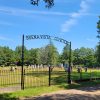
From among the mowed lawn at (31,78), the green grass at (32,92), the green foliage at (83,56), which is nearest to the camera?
the green grass at (32,92)

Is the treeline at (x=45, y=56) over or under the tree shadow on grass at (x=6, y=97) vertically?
over

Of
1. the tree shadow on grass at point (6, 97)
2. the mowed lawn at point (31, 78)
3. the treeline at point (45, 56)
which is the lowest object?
the tree shadow on grass at point (6, 97)

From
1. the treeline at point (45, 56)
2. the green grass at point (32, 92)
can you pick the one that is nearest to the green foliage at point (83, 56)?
the treeline at point (45, 56)

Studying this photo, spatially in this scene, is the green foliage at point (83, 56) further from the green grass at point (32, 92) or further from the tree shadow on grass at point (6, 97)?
the tree shadow on grass at point (6, 97)

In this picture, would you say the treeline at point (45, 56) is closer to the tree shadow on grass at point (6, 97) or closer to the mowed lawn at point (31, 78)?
the mowed lawn at point (31, 78)

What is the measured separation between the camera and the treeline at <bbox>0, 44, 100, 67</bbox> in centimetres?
8644

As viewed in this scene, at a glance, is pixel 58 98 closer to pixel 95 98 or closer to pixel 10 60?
pixel 95 98

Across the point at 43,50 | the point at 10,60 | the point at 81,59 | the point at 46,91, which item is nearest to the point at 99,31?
the point at 43,50

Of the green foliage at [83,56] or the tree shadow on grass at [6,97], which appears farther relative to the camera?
the green foliage at [83,56]

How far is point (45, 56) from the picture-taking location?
290 feet

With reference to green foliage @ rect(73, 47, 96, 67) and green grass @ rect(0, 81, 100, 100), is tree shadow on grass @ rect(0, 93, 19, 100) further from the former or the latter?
green foliage @ rect(73, 47, 96, 67)

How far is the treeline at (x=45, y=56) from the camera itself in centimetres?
8644

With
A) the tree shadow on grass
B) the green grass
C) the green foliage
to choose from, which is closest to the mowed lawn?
the green grass

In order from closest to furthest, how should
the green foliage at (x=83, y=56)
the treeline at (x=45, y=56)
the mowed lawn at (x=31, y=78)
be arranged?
the mowed lawn at (x=31, y=78), the treeline at (x=45, y=56), the green foliage at (x=83, y=56)
